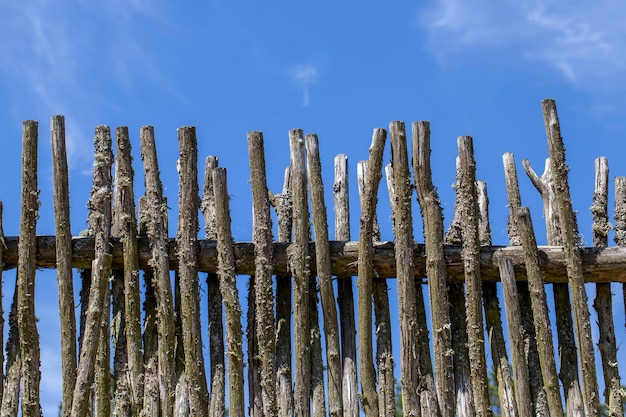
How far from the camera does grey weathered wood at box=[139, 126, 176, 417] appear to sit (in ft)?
20.7

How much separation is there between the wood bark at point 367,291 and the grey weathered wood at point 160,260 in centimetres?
121

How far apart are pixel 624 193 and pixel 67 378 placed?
12.8 ft

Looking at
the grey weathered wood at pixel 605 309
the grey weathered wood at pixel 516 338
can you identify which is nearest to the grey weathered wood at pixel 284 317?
the grey weathered wood at pixel 516 338

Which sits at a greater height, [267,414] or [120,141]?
[120,141]

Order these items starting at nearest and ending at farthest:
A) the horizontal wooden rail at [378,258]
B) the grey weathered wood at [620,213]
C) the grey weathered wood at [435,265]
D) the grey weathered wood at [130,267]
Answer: the grey weathered wood at [435,265] → the grey weathered wood at [130,267] → the horizontal wooden rail at [378,258] → the grey weathered wood at [620,213]

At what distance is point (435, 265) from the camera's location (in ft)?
20.8

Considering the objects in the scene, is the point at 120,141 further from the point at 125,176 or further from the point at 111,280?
the point at 111,280

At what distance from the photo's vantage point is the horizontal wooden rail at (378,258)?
646 cm

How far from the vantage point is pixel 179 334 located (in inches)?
254

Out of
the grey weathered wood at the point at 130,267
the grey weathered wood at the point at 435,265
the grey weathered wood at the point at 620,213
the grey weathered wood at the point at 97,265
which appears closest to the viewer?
the grey weathered wood at the point at 97,265

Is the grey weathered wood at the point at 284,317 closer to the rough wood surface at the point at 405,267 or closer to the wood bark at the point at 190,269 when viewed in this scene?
the wood bark at the point at 190,269

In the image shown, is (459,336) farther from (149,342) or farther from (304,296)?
(149,342)

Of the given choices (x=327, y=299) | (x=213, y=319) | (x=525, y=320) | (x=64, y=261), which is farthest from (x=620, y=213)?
(x=64, y=261)

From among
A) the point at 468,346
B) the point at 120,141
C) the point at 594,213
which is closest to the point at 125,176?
the point at 120,141
